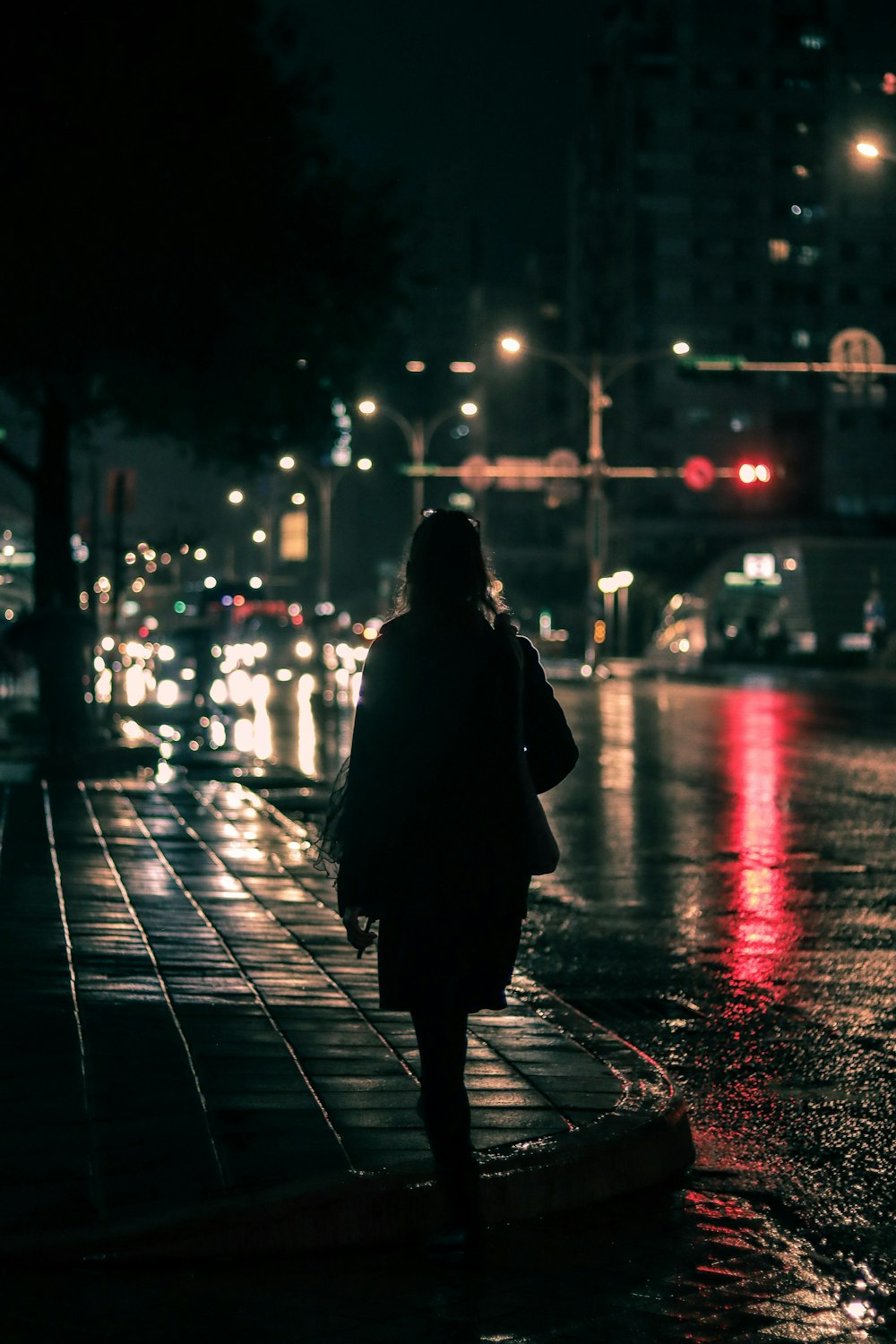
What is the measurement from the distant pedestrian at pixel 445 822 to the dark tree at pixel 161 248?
1491 cm

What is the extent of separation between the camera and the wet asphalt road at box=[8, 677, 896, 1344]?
4262mm

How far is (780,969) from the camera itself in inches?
364

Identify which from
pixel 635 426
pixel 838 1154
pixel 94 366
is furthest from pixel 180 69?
pixel 635 426

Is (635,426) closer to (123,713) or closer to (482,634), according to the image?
(123,713)

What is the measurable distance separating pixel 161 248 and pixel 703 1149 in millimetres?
15216

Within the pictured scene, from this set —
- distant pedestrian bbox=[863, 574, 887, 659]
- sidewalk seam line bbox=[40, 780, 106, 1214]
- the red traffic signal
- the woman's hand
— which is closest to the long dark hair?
the woman's hand

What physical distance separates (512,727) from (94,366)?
17366mm

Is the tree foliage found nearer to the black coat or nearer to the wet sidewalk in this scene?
the wet sidewalk

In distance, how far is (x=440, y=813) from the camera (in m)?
4.70

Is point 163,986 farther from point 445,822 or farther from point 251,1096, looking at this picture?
point 445,822

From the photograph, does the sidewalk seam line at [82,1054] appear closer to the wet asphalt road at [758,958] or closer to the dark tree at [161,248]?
the wet asphalt road at [758,958]

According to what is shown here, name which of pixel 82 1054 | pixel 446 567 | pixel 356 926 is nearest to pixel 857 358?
pixel 82 1054

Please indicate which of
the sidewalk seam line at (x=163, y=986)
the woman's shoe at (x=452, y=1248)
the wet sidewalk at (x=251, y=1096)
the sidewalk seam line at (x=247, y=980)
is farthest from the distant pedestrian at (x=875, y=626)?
the woman's shoe at (x=452, y=1248)

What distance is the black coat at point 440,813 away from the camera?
469cm
